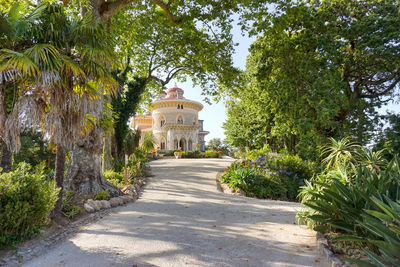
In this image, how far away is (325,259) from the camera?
3164 millimetres

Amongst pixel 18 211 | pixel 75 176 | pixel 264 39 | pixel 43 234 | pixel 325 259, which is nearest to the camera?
pixel 325 259

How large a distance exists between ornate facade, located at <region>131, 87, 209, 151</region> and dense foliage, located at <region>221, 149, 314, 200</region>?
80.4ft

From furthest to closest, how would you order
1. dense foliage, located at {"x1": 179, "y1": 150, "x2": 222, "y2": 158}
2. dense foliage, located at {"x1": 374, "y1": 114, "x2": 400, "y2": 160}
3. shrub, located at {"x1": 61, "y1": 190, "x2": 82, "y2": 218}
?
dense foliage, located at {"x1": 179, "y1": 150, "x2": 222, "y2": 158}, dense foliage, located at {"x1": 374, "y1": 114, "x2": 400, "y2": 160}, shrub, located at {"x1": 61, "y1": 190, "x2": 82, "y2": 218}

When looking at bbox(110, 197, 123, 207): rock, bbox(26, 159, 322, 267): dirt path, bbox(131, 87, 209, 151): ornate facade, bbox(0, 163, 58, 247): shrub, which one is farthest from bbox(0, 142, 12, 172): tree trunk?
bbox(131, 87, 209, 151): ornate facade

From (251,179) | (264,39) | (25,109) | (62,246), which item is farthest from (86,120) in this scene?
(264,39)

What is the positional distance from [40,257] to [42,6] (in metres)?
4.60

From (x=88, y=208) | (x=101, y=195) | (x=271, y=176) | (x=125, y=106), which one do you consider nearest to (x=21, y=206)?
(x=88, y=208)

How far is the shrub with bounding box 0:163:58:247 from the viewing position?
3759 millimetres

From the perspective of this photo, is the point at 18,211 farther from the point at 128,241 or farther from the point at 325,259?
the point at 325,259

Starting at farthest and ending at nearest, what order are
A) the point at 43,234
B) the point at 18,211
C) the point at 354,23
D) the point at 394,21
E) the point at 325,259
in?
the point at 354,23, the point at 394,21, the point at 43,234, the point at 18,211, the point at 325,259

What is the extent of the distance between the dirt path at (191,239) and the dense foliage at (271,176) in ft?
7.78

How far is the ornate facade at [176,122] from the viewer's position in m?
35.8

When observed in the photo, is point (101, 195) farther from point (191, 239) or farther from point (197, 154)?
point (197, 154)

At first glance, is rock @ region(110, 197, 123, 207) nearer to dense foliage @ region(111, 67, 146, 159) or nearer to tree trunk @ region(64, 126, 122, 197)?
tree trunk @ region(64, 126, 122, 197)
